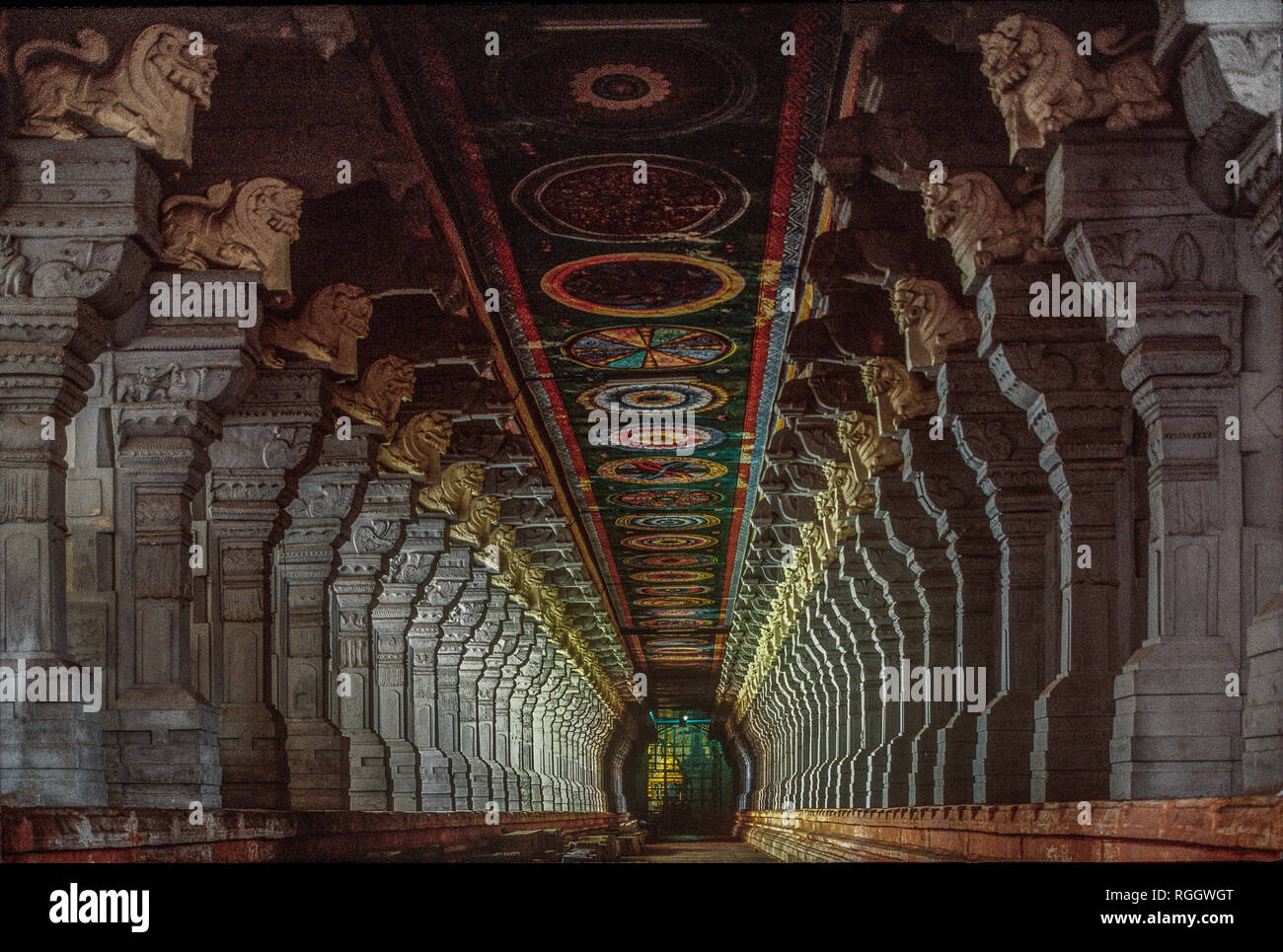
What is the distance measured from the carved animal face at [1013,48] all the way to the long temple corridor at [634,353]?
0.02 meters

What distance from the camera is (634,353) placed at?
1641 centimetres

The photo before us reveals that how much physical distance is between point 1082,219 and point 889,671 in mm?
11954

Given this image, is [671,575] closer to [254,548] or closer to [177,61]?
[254,548]

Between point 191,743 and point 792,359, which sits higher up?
point 792,359

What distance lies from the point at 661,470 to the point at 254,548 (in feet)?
34.7

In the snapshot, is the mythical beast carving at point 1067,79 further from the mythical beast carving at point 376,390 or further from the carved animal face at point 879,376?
the mythical beast carving at point 376,390

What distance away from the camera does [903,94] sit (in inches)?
368

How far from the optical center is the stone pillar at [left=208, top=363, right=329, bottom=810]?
39.4ft

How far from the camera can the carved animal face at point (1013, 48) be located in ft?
25.6

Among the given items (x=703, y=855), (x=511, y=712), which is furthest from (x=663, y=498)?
(x=511, y=712)

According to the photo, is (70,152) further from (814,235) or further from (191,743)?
(814,235)

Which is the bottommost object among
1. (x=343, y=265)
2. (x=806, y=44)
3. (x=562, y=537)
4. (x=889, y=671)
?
(x=889, y=671)

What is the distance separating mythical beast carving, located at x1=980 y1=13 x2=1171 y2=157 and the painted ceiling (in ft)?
5.41

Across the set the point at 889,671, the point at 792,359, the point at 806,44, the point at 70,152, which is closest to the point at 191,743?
the point at 70,152
